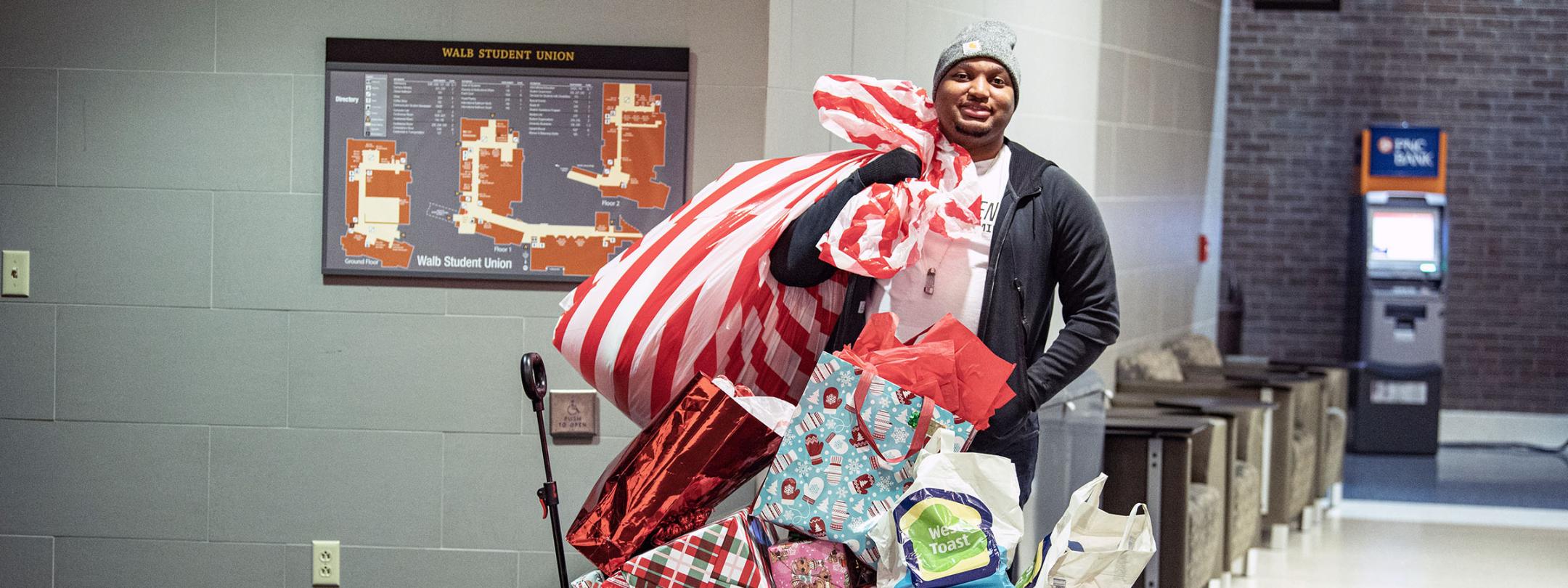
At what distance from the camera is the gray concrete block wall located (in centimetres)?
336

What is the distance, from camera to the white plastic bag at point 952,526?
5.73 feet

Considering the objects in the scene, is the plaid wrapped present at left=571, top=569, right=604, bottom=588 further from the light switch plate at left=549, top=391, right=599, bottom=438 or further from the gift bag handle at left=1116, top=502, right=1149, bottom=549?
the light switch plate at left=549, top=391, right=599, bottom=438

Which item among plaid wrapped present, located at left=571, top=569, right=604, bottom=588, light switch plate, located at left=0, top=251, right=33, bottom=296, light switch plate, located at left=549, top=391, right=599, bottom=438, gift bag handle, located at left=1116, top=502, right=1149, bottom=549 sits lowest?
plaid wrapped present, located at left=571, top=569, right=604, bottom=588

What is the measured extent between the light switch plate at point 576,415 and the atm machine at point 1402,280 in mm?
5706

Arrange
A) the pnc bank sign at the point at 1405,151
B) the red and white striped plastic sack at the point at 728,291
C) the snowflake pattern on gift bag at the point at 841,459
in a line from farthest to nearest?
the pnc bank sign at the point at 1405,151
the red and white striped plastic sack at the point at 728,291
the snowflake pattern on gift bag at the point at 841,459

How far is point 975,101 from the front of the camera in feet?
7.65

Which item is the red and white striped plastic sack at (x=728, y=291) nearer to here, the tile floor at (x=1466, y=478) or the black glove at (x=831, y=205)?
the black glove at (x=831, y=205)

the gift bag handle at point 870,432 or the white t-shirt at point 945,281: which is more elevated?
the white t-shirt at point 945,281

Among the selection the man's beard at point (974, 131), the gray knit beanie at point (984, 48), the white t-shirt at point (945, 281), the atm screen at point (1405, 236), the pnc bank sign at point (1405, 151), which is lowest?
the white t-shirt at point (945, 281)

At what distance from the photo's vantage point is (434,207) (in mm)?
3352

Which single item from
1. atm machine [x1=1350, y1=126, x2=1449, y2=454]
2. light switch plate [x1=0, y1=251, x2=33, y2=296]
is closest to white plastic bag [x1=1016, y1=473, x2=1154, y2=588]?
light switch plate [x1=0, y1=251, x2=33, y2=296]

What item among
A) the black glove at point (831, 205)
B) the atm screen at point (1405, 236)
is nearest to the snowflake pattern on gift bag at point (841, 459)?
the black glove at point (831, 205)

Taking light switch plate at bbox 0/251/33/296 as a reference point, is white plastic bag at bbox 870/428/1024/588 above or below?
below

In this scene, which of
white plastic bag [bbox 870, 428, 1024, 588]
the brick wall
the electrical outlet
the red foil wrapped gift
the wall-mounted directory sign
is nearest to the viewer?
white plastic bag [bbox 870, 428, 1024, 588]
